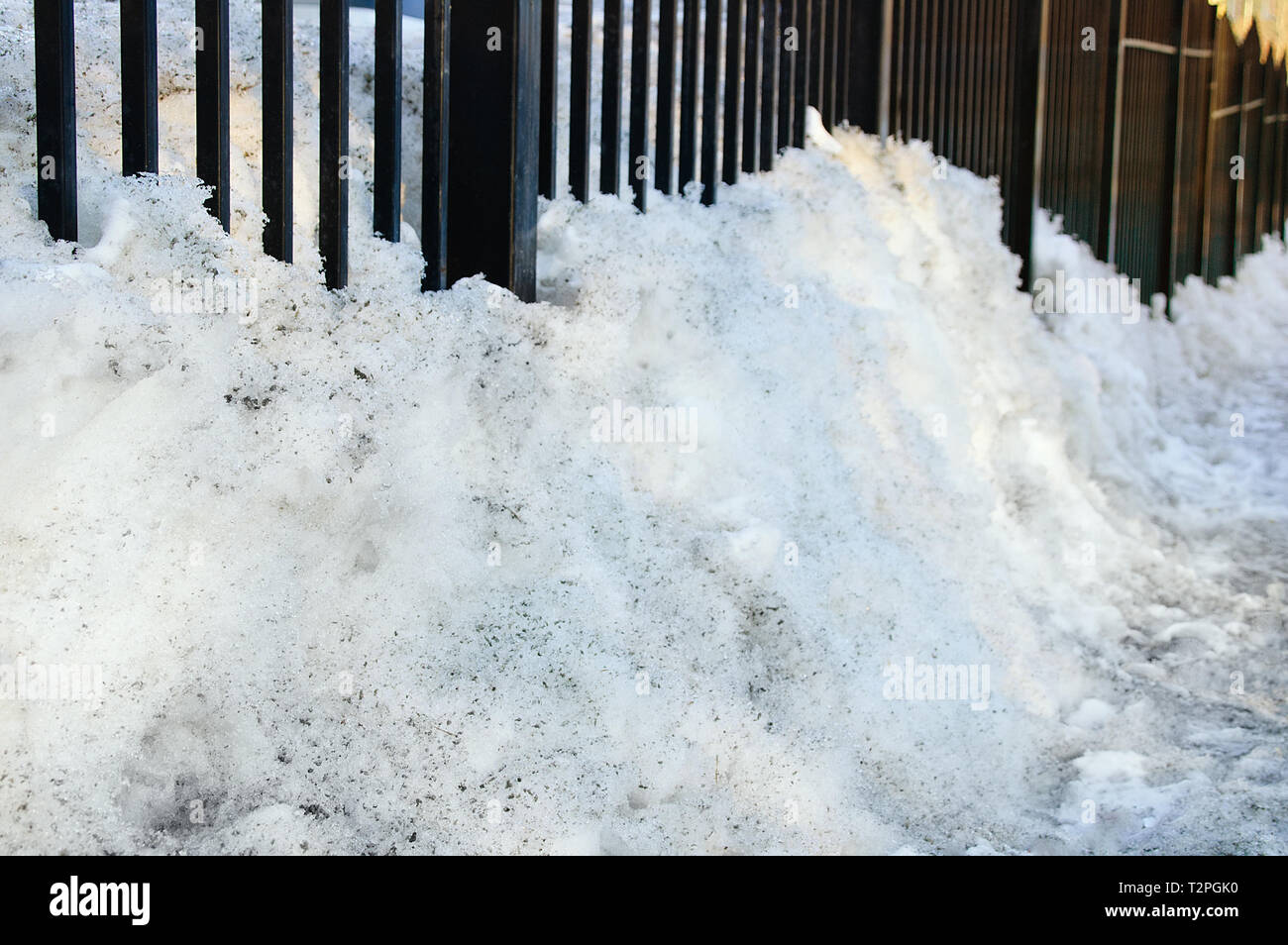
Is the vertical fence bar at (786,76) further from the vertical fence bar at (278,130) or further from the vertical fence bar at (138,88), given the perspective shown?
the vertical fence bar at (138,88)

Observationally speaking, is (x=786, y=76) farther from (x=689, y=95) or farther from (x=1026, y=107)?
(x=1026, y=107)

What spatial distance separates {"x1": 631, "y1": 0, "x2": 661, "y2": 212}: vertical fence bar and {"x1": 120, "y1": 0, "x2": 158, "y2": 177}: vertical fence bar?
2.03 metres

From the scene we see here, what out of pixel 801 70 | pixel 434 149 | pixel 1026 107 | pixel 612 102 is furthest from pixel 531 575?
pixel 1026 107

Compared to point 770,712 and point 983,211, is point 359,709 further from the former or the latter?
point 983,211

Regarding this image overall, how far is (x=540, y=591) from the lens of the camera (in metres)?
2.96

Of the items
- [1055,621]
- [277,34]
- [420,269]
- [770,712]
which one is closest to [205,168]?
[277,34]

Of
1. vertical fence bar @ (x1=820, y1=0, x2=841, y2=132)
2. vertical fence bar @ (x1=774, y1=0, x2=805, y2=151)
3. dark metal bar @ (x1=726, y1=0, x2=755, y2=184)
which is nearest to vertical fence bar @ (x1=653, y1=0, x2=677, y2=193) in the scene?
dark metal bar @ (x1=726, y1=0, x2=755, y2=184)

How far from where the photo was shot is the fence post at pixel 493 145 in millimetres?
3701

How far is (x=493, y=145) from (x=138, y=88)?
3.56ft

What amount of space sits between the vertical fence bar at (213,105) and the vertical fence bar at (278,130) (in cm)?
11

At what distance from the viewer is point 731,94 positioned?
5344 mm

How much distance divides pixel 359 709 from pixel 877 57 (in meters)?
5.49

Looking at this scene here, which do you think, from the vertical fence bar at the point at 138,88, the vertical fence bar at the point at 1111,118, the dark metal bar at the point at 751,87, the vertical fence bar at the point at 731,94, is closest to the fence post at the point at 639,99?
the vertical fence bar at the point at 731,94

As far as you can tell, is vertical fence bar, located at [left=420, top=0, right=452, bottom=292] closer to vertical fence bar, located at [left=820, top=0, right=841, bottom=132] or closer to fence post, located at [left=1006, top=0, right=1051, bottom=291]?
vertical fence bar, located at [left=820, top=0, right=841, bottom=132]
